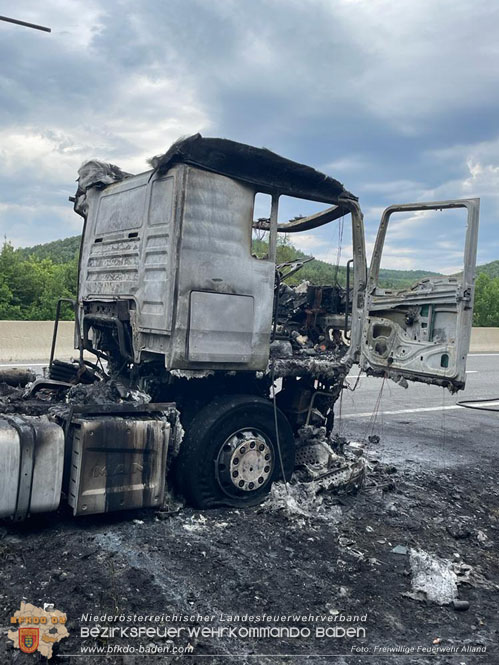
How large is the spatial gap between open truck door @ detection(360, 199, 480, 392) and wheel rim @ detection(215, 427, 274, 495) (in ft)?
4.13

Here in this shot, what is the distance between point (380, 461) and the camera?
633 cm

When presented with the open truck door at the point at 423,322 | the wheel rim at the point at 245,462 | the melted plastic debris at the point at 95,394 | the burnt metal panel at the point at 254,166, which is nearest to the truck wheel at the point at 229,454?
the wheel rim at the point at 245,462

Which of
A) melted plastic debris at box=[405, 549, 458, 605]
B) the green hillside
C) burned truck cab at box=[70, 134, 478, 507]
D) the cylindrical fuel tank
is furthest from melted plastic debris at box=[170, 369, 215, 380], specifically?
the green hillside

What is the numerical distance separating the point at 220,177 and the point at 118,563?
2774mm

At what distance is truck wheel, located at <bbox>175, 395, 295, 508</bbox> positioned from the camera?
175 inches

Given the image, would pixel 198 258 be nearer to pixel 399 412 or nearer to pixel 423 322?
pixel 423 322

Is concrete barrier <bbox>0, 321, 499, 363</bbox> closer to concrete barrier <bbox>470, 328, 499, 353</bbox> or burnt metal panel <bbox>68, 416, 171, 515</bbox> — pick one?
burnt metal panel <bbox>68, 416, 171, 515</bbox>

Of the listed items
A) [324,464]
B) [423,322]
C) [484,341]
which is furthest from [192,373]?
[484,341]

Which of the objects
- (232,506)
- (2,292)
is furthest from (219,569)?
(2,292)

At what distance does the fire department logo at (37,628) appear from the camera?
2730 mm

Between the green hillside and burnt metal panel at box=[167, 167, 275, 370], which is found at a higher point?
the green hillside

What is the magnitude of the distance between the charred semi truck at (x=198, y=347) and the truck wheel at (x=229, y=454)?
0.01m

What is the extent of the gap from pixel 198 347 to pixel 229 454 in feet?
2.96

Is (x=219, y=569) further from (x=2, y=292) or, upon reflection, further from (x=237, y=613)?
(x=2, y=292)
